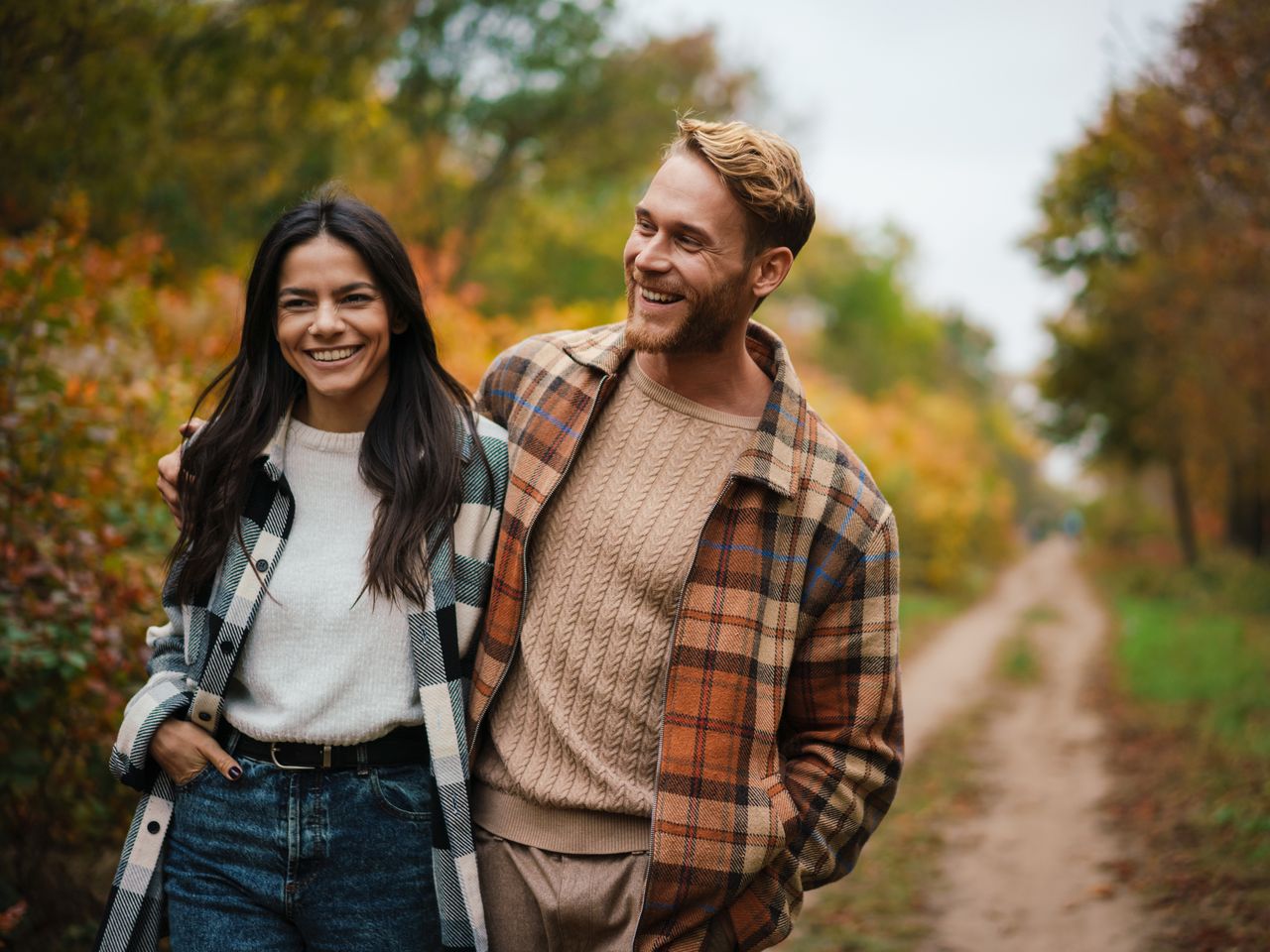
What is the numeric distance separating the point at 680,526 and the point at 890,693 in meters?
→ 0.69

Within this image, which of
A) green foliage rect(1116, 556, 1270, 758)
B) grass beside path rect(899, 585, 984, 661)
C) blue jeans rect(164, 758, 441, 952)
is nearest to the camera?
blue jeans rect(164, 758, 441, 952)

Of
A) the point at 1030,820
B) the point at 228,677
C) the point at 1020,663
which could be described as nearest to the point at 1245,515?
the point at 1020,663

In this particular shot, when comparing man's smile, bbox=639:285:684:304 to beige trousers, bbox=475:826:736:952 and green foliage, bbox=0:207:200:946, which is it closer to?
beige trousers, bbox=475:826:736:952

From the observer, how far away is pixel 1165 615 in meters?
17.6

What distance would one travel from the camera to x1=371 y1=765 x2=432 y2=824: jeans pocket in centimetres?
255

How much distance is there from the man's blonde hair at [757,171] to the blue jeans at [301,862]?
1581 millimetres

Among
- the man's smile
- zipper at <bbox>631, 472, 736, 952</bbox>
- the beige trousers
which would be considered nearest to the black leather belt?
the beige trousers

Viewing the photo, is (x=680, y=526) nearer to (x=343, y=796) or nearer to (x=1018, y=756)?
→ (x=343, y=796)

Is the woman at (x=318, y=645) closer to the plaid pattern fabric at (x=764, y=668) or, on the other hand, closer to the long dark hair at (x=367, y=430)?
the long dark hair at (x=367, y=430)

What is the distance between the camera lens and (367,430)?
2.79 metres

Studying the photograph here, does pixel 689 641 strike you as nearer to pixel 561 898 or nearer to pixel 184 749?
pixel 561 898

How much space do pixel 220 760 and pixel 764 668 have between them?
1265mm

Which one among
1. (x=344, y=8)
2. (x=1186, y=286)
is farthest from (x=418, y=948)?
(x=1186, y=286)

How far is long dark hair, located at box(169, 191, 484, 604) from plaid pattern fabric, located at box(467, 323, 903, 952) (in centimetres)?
23
